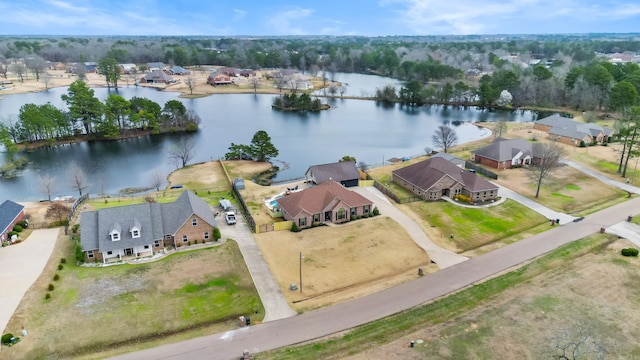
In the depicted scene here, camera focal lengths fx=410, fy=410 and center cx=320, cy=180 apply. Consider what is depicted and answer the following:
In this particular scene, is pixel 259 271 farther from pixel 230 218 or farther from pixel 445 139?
pixel 445 139

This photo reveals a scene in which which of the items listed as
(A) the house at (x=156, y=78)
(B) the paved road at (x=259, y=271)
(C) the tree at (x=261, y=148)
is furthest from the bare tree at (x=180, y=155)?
(A) the house at (x=156, y=78)

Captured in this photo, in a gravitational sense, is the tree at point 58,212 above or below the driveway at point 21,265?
above

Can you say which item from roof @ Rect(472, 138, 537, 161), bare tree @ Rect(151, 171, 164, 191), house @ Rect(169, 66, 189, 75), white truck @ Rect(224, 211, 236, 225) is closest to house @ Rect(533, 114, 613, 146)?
roof @ Rect(472, 138, 537, 161)

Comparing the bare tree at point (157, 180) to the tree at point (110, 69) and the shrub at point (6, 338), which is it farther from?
the tree at point (110, 69)

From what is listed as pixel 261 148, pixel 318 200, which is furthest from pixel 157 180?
pixel 318 200

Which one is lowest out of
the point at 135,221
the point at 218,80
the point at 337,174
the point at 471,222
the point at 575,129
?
the point at 471,222

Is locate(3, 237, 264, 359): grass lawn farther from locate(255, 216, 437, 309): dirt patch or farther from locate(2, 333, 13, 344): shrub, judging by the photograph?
locate(255, 216, 437, 309): dirt patch
